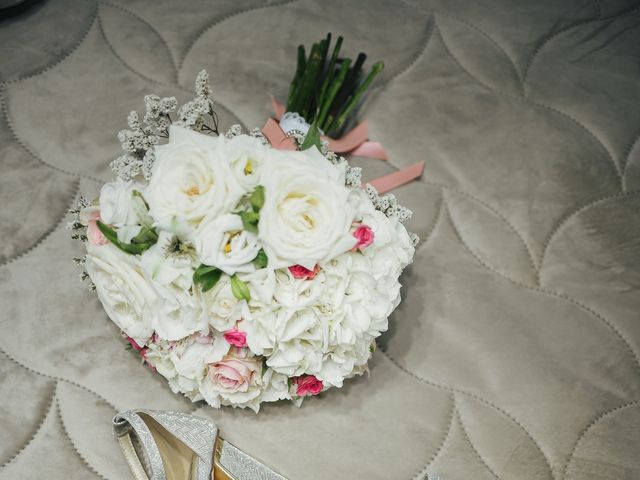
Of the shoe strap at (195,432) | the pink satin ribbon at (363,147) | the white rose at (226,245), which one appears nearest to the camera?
the white rose at (226,245)

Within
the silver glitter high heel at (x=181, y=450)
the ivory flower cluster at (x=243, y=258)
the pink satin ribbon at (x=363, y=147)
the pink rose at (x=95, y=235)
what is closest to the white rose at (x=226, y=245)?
the ivory flower cluster at (x=243, y=258)

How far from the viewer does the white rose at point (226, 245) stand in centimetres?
61

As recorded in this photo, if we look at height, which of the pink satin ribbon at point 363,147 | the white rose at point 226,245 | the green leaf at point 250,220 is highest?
the green leaf at point 250,220

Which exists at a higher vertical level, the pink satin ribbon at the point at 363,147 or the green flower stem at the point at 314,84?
the green flower stem at the point at 314,84

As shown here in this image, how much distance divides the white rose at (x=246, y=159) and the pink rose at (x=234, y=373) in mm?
176

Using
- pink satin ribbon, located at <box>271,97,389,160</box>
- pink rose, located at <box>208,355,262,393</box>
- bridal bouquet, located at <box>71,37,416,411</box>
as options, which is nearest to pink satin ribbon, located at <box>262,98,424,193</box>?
pink satin ribbon, located at <box>271,97,389,160</box>

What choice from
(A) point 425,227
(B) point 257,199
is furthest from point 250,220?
(A) point 425,227

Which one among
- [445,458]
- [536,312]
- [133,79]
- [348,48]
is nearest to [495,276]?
[536,312]

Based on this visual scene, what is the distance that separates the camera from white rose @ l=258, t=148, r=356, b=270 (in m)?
0.62

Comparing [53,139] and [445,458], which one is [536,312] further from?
[53,139]

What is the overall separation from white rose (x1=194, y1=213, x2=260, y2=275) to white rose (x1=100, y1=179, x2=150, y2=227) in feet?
0.20

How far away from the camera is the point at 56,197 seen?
3.02ft

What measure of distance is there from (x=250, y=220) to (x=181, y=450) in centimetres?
29

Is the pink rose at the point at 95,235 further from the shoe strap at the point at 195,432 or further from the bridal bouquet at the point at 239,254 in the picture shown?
the shoe strap at the point at 195,432
